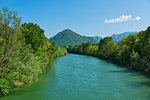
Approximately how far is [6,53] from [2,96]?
5945mm

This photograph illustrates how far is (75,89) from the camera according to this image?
906 inches

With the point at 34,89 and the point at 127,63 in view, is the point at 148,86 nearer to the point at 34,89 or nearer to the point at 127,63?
the point at 34,89

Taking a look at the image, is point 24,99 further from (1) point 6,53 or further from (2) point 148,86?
(2) point 148,86

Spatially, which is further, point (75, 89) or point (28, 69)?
point (75, 89)

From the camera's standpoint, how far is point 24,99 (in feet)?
61.1

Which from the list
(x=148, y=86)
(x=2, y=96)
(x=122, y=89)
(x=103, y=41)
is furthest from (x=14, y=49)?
(x=103, y=41)

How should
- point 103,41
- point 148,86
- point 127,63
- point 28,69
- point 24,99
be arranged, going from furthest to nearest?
point 103,41 < point 127,63 < point 148,86 < point 28,69 < point 24,99

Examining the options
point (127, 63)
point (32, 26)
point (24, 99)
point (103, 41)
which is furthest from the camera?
point (103, 41)

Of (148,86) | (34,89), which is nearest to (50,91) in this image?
(34,89)

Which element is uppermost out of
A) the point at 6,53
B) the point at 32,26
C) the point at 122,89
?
the point at 32,26

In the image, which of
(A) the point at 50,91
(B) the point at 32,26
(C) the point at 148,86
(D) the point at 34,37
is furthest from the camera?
(B) the point at 32,26

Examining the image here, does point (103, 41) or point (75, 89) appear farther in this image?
point (103, 41)

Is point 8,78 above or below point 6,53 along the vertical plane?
below

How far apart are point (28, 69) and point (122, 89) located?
16.0 meters
